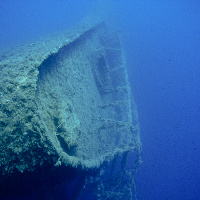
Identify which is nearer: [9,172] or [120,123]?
[9,172]

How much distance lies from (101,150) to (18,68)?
288 cm

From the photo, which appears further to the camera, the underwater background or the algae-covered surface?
the underwater background

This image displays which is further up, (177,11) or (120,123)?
(177,11)

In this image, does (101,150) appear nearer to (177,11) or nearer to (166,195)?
(166,195)

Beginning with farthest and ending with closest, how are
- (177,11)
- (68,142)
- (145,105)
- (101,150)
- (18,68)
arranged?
1. (177,11)
2. (145,105)
3. (101,150)
4. (68,142)
5. (18,68)

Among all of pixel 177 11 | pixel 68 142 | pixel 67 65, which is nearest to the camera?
pixel 68 142

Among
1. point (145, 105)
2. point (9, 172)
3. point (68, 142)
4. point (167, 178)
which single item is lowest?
point (9, 172)

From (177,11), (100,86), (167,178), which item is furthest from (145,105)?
(177,11)

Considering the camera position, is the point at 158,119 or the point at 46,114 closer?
the point at 46,114

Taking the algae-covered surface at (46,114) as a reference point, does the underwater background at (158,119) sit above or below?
above

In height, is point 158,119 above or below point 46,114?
above

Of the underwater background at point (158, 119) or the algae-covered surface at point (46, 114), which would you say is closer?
the algae-covered surface at point (46, 114)

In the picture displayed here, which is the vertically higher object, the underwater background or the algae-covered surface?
the underwater background

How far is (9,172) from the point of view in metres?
1.17
